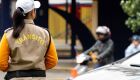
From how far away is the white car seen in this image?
650 cm

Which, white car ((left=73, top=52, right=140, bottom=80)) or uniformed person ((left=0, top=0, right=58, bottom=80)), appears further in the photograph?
white car ((left=73, top=52, right=140, bottom=80))

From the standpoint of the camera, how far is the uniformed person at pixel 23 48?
219 inches

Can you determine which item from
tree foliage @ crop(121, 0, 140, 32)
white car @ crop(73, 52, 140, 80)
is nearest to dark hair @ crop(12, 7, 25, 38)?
white car @ crop(73, 52, 140, 80)

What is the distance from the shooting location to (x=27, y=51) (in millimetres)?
5590

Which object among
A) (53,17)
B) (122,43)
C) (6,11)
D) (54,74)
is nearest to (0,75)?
(54,74)

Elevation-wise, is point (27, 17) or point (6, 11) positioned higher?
point (27, 17)

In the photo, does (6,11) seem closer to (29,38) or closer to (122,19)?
(122,19)

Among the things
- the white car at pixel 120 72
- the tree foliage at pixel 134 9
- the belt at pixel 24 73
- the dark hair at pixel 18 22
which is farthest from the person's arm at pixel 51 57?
the tree foliage at pixel 134 9

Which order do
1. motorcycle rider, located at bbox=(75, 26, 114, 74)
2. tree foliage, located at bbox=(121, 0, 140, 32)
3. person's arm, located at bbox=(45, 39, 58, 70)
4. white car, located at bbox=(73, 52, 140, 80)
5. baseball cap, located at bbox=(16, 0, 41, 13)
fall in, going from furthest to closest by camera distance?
1. tree foliage, located at bbox=(121, 0, 140, 32)
2. motorcycle rider, located at bbox=(75, 26, 114, 74)
3. white car, located at bbox=(73, 52, 140, 80)
4. person's arm, located at bbox=(45, 39, 58, 70)
5. baseball cap, located at bbox=(16, 0, 41, 13)

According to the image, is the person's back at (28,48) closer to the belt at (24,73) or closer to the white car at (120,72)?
the belt at (24,73)

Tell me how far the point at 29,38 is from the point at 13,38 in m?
0.17

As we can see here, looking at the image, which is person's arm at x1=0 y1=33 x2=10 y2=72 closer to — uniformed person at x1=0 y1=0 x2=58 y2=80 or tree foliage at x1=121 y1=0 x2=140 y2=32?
uniformed person at x1=0 y1=0 x2=58 y2=80

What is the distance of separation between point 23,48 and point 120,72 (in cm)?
169

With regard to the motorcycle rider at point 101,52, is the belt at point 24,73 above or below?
above
